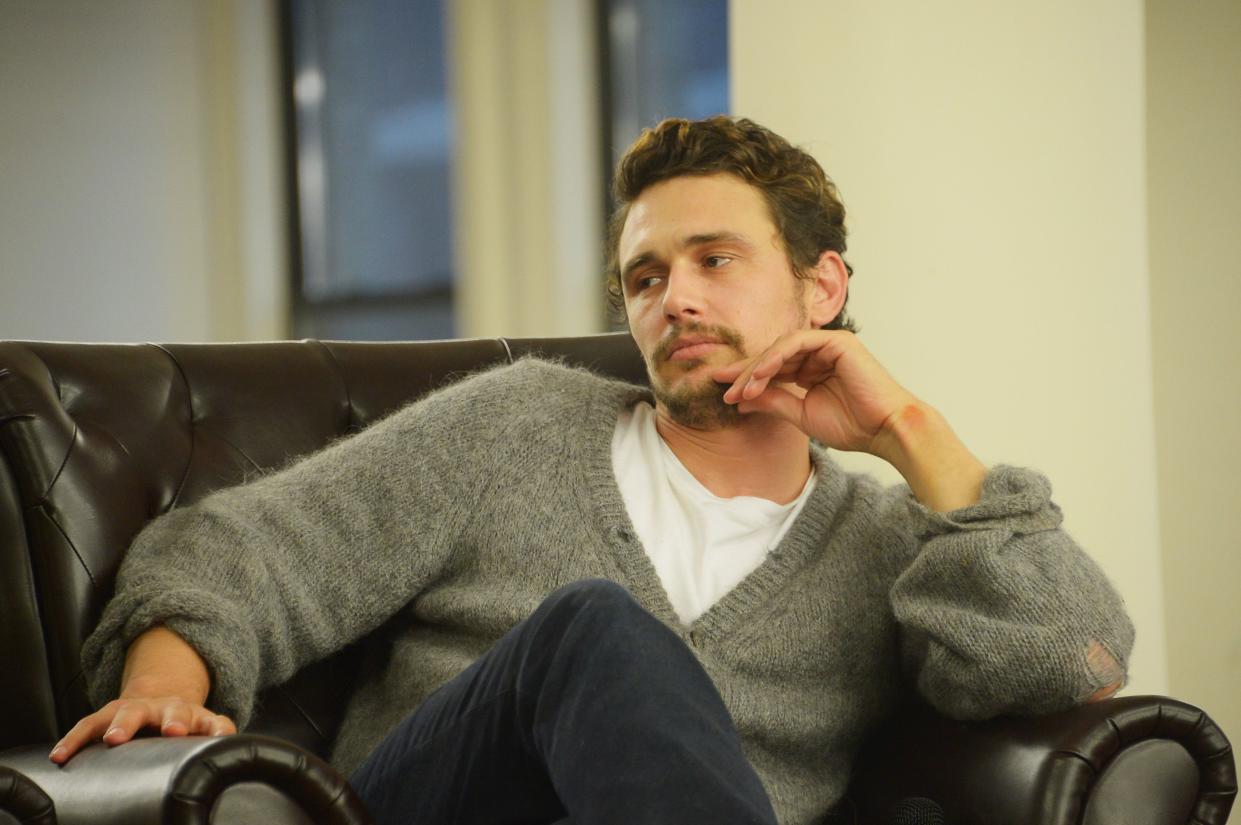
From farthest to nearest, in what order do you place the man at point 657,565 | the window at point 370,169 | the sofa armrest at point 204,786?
the window at point 370,169, the man at point 657,565, the sofa armrest at point 204,786

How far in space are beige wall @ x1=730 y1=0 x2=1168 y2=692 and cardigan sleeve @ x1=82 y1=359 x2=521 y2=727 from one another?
0.97m

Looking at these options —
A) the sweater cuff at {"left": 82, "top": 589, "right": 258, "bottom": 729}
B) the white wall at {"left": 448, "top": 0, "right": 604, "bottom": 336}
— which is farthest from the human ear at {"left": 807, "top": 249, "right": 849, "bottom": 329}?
the white wall at {"left": 448, "top": 0, "right": 604, "bottom": 336}

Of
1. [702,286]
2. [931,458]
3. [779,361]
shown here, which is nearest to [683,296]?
[702,286]

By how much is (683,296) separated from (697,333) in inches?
2.0

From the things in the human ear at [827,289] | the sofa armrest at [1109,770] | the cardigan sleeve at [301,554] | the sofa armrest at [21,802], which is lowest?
the sofa armrest at [1109,770]

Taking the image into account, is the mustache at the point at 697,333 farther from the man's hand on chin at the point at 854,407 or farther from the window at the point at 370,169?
the window at the point at 370,169

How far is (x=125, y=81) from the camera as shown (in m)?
4.59

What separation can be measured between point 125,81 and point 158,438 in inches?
137

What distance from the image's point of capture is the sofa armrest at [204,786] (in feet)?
3.06

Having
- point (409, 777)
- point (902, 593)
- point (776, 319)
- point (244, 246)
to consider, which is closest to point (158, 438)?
point (409, 777)

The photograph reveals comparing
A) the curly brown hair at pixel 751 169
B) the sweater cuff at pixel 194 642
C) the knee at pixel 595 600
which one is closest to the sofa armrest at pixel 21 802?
the sweater cuff at pixel 194 642

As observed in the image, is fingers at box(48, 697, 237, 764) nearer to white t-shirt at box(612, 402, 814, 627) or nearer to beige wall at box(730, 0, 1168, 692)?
white t-shirt at box(612, 402, 814, 627)

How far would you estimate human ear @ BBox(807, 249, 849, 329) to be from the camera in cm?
181

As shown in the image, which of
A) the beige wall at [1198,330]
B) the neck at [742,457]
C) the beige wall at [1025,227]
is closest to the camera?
the neck at [742,457]
